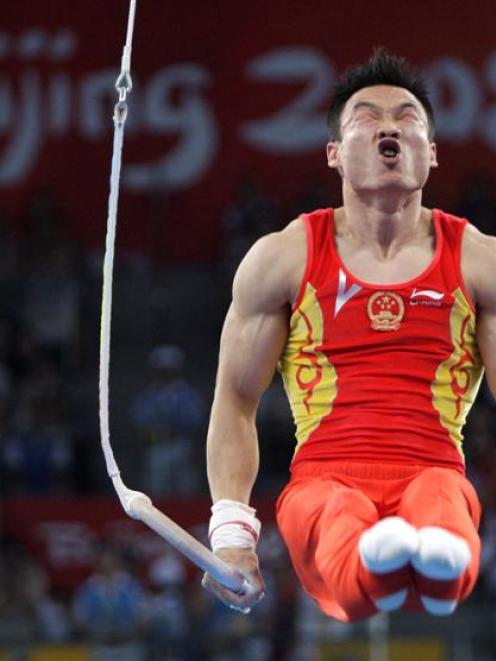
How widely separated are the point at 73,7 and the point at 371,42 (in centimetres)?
222

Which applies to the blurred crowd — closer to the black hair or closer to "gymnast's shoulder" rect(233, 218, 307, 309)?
"gymnast's shoulder" rect(233, 218, 307, 309)

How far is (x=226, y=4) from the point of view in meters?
12.0

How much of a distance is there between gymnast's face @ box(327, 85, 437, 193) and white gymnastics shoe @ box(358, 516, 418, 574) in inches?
40.9

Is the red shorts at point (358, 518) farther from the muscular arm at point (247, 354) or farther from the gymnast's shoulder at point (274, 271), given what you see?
the gymnast's shoulder at point (274, 271)

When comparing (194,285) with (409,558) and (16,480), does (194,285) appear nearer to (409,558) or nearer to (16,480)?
(16,480)

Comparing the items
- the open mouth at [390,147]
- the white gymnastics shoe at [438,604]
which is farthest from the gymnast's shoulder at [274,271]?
the white gymnastics shoe at [438,604]

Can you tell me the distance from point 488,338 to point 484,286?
154 mm

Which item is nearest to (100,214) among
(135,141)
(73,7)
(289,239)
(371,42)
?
(135,141)

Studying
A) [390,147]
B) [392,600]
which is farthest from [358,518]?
[390,147]

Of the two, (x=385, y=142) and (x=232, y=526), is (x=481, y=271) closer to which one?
(x=385, y=142)

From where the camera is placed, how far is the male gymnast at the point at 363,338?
4.48 m

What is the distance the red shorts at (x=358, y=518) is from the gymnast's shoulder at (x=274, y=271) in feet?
1.63

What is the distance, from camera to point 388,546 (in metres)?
3.93

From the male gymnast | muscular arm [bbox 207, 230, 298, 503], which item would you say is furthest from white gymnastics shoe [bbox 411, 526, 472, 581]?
muscular arm [bbox 207, 230, 298, 503]
